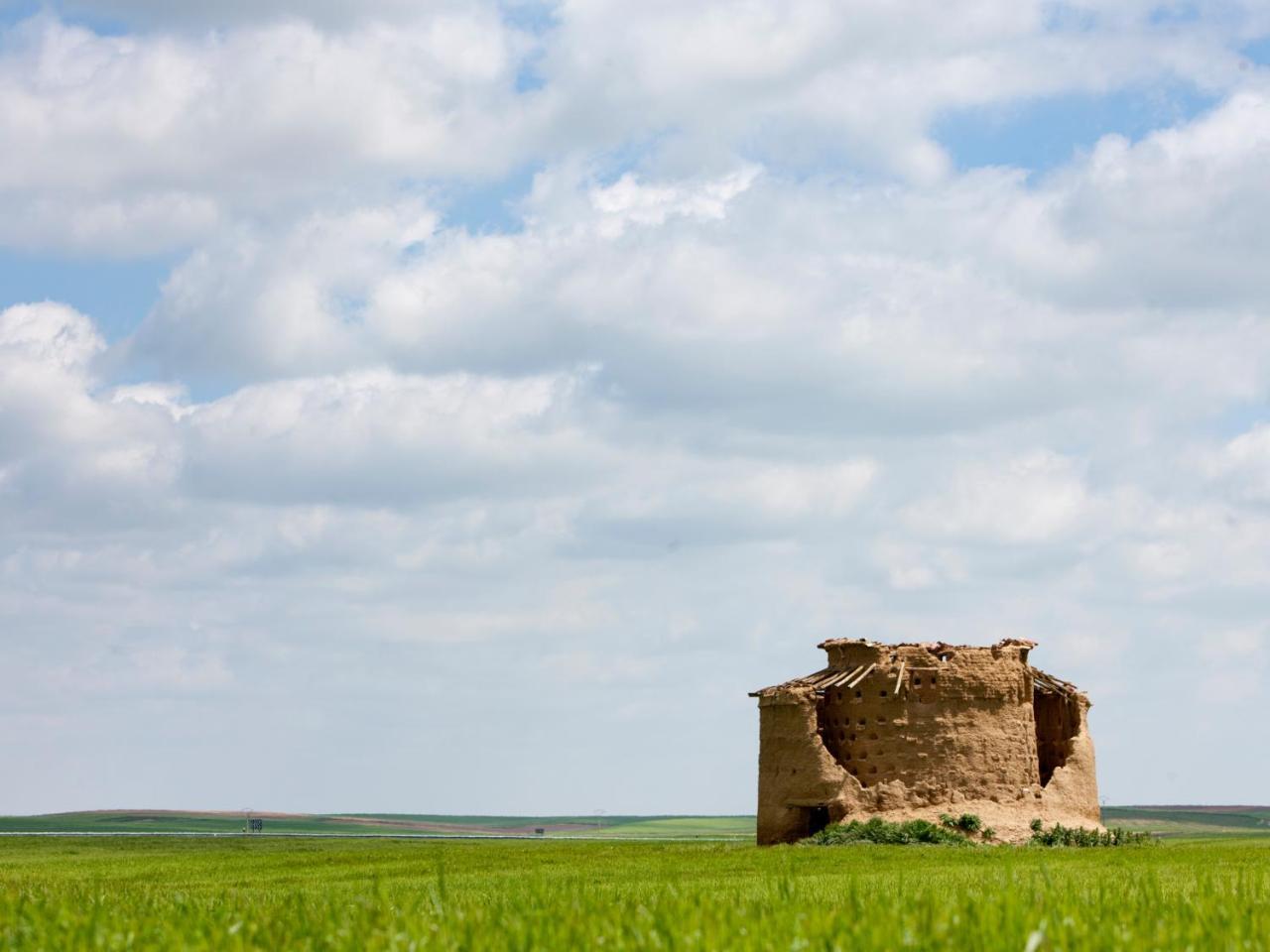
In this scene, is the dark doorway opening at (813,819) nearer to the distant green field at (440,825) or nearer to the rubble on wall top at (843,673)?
the rubble on wall top at (843,673)

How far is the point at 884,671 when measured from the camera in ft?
134

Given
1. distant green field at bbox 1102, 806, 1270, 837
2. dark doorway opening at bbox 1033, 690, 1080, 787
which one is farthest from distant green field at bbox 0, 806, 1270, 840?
dark doorway opening at bbox 1033, 690, 1080, 787

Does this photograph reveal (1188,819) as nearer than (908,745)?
No

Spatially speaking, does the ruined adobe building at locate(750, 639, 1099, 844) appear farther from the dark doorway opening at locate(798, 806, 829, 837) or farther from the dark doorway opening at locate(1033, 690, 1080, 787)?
the dark doorway opening at locate(1033, 690, 1080, 787)

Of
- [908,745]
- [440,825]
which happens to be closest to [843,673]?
[908,745]

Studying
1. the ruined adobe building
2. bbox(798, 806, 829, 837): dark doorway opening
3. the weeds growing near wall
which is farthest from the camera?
bbox(798, 806, 829, 837): dark doorway opening

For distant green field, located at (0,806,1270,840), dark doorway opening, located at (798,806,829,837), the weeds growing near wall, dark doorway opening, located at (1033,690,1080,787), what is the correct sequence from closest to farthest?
the weeds growing near wall < dark doorway opening, located at (798,806,829,837) < dark doorway opening, located at (1033,690,1080,787) < distant green field, located at (0,806,1270,840)

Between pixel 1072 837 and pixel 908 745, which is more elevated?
pixel 908 745

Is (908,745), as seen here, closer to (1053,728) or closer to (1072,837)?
(1072,837)

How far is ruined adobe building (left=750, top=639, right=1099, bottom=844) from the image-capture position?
Result: 3991 cm

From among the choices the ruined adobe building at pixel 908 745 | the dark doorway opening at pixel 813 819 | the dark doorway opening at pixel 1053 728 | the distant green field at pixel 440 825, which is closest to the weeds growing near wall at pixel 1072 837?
the ruined adobe building at pixel 908 745

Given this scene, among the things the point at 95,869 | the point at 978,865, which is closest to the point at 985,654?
the point at 978,865

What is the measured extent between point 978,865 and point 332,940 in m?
19.1

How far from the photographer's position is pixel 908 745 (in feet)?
132
